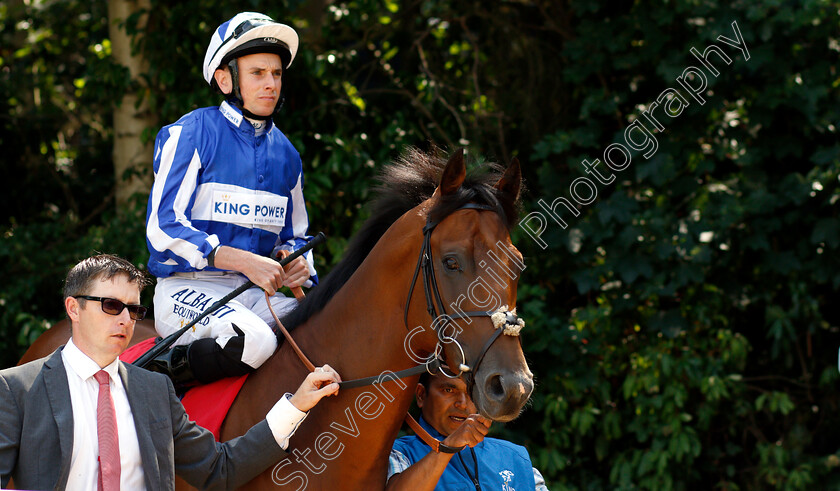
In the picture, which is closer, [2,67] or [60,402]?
[60,402]

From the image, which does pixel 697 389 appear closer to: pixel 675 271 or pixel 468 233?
pixel 675 271

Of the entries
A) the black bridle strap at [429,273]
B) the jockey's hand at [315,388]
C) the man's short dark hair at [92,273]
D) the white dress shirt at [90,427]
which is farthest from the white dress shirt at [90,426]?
the black bridle strap at [429,273]

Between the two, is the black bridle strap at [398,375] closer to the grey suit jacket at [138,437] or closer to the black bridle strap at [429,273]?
the black bridle strap at [429,273]

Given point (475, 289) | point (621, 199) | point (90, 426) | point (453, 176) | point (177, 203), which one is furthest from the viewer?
point (621, 199)

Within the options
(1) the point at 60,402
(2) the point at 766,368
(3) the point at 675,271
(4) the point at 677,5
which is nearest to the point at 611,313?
(3) the point at 675,271

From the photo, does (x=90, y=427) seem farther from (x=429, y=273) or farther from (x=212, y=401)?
(x=429, y=273)

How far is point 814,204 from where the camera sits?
5.43 m

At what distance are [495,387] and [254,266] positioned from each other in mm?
999

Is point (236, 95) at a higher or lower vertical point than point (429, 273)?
lower

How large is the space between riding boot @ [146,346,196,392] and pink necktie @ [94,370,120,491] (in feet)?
1.93

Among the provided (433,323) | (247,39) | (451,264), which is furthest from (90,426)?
(247,39)

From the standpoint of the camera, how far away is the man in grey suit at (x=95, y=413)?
Answer: 1979 millimetres

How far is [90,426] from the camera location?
A: 2.07 m

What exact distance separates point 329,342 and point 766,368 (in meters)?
4.53
